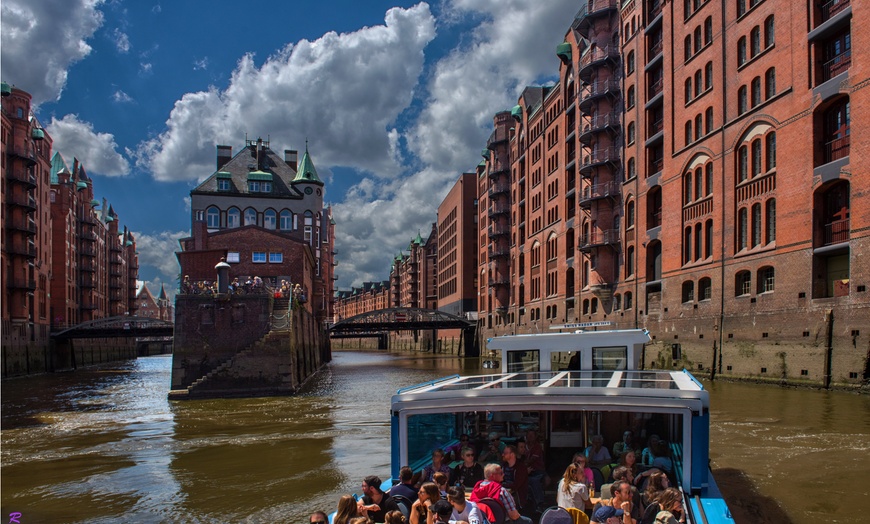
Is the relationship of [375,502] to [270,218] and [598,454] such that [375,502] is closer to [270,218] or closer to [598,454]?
[598,454]

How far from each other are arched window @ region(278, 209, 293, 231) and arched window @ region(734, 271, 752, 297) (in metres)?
52.8

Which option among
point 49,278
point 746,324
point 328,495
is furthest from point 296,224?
point 328,495

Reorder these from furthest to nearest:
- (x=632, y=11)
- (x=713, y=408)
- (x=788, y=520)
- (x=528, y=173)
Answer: (x=528, y=173) → (x=632, y=11) → (x=713, y=408) → (x=788, y=520)

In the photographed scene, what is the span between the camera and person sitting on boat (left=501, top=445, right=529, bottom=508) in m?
10.3

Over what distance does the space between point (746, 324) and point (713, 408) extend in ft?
34.3

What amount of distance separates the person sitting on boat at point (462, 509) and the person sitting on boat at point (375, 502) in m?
1.15

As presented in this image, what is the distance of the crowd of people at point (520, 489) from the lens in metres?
8.70

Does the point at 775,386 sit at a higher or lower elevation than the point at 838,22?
lower

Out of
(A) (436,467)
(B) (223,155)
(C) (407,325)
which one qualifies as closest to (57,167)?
(B) (223,155)

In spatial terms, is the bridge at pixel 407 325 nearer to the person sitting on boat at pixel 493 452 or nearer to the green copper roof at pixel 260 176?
the green copper roof at pixel 260 176

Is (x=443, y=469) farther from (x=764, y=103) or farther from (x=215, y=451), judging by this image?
(x=764, y=103)

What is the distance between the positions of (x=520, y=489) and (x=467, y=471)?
95 centimetres

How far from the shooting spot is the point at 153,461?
20.4 metres

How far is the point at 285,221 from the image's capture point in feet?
264
